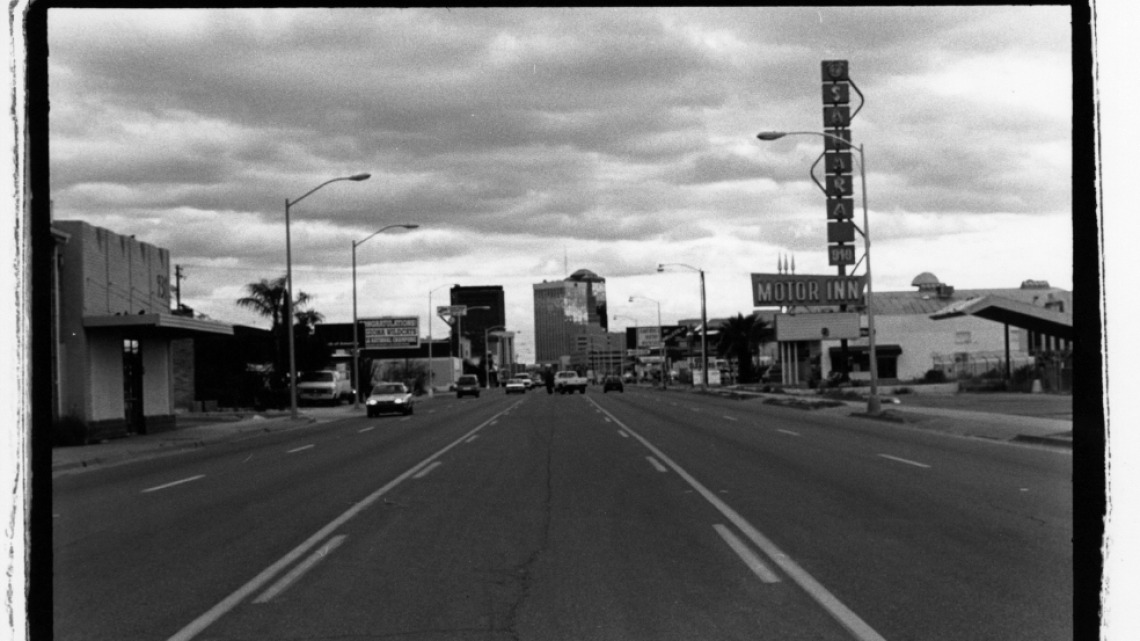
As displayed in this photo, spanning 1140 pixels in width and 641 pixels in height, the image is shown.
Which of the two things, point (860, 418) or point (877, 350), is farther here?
point (877, 350)

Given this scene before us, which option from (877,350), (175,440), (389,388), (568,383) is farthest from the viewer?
(877,350)

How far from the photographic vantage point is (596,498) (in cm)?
1377

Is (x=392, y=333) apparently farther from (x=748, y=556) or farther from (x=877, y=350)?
(x=748, y=556)

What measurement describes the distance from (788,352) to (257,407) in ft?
→ 158

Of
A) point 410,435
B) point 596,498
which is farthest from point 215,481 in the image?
point 410,435

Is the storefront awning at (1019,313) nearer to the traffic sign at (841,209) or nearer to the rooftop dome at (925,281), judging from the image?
the traffic sign at (841,209)

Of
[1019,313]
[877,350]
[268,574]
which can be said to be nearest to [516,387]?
[877,350]

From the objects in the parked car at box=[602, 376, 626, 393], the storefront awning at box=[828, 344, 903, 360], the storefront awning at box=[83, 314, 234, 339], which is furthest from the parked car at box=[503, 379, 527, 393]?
the storefront awning at box=[83, 314, 234, 339]

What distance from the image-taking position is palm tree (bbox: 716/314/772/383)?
9688 cm

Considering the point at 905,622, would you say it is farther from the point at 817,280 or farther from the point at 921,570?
the point at 817,280

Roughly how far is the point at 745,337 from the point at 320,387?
1844 inches

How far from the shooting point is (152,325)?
3130 cm

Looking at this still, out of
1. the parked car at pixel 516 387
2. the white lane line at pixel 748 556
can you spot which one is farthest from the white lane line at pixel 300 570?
the parked car at pixel 516 387

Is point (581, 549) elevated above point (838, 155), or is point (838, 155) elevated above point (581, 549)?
point (838, 155)
